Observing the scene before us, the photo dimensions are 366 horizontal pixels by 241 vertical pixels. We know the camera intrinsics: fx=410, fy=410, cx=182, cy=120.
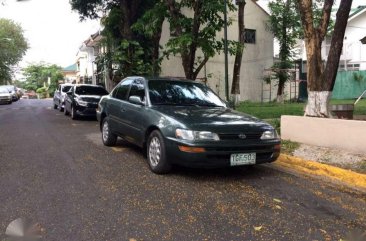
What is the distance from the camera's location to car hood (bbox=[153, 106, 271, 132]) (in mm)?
5715

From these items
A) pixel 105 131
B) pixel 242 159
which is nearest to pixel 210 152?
pixel 242 159

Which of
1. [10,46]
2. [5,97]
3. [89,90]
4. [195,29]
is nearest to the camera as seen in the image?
[195,29]

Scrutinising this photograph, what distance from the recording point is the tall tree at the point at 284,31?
2464 cm

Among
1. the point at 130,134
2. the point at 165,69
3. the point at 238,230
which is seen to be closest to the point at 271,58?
the point at 165,69

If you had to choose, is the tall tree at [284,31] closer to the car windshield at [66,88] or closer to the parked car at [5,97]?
the car windshield at [66,88]

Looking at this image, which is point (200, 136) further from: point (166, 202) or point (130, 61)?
point (130, 61)

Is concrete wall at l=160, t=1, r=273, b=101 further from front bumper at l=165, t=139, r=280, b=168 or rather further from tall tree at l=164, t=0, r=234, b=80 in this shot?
front bumper at l=165, t=139, r=280, b=168

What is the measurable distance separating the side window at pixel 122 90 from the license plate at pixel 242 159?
3.05 meters

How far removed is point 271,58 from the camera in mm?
28031

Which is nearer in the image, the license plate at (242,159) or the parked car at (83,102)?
the license plate at (242,159)

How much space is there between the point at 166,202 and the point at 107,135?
165 inches

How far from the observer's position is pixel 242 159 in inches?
227

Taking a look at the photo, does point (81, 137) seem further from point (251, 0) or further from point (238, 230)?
point (251, 0)

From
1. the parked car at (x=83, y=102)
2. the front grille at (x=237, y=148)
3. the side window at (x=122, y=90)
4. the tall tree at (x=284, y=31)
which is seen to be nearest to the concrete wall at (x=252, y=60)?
the tall tree at (x=284, y=31)
